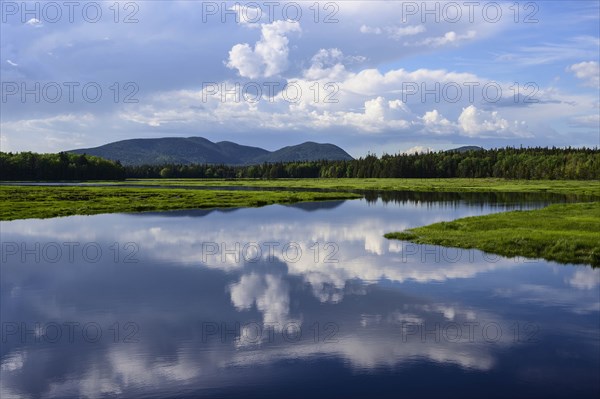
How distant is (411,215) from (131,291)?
184 ft

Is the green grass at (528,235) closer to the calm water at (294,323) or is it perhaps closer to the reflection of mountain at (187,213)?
the calm water at (294,323)

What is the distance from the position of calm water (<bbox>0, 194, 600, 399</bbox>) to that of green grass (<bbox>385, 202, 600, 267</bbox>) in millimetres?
2685

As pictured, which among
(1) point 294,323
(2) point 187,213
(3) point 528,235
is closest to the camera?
(1) point 294,323

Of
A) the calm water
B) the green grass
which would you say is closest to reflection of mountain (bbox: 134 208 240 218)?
the calm water

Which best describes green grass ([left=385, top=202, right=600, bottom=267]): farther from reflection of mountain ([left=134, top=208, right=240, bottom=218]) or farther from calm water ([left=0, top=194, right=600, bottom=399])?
reflection of mountain ([left=134, top=208, right=240, bottom=218])

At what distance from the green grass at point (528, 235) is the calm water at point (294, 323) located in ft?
8.81

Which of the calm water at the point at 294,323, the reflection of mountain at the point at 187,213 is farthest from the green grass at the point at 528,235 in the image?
the reflection of mountain at the point at 187,213

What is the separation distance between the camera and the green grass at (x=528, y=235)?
40.0 m

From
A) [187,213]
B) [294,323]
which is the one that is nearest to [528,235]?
[294,323]

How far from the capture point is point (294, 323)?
24.3 metres

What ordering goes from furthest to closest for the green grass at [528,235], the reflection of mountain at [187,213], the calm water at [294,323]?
the reflection of mountain at [187,213]
the green grass at [528,235]
the calm water at [294,323]

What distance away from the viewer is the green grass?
3997cm

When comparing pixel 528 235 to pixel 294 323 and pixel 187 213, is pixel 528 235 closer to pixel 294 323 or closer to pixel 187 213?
pixel 294 323

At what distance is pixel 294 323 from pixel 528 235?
31.0 meters
